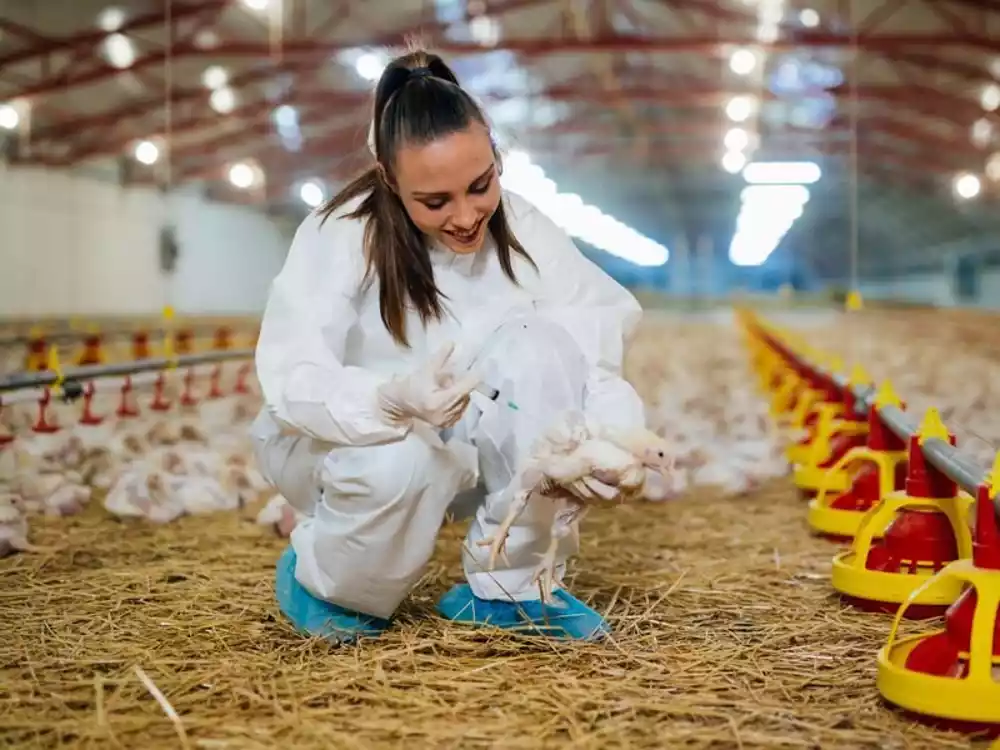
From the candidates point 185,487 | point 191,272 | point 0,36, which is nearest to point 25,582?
point 185,487

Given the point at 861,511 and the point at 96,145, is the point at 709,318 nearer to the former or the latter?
the point at 96,145

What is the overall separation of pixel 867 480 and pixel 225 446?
6.09ft

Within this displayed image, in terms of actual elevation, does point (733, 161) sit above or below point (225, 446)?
above

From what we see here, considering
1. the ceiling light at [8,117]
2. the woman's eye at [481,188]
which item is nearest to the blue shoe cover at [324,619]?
the woman's eye at [481,188]

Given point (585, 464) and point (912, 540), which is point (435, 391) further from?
point (912, 540)

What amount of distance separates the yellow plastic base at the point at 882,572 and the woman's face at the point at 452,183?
2.37ft

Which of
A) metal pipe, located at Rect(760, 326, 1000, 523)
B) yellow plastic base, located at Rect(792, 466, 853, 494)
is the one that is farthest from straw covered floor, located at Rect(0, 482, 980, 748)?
yellow plastic base, located at Rect(792, 466, 853, 494)

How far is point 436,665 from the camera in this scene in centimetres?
148

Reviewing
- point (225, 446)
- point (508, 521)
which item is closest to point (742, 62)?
point (225, 446)

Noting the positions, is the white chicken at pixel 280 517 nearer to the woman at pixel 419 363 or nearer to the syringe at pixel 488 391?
the woman at pixel 419 363

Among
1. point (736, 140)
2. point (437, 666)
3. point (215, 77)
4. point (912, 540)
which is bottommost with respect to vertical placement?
point (437, 666)

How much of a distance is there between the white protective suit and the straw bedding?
123 mm

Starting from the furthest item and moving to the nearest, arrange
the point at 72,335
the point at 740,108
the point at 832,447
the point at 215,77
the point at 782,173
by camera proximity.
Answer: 1. the point at 782,173
2. the point at 740,108
3. the point at 215,77
4. the point at 72,335
5. the point at 832,447

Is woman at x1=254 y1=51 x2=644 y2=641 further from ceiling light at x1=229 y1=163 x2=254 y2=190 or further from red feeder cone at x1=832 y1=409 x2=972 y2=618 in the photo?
ceiling light at x1=229 y1=163 x2=254 y2=190
